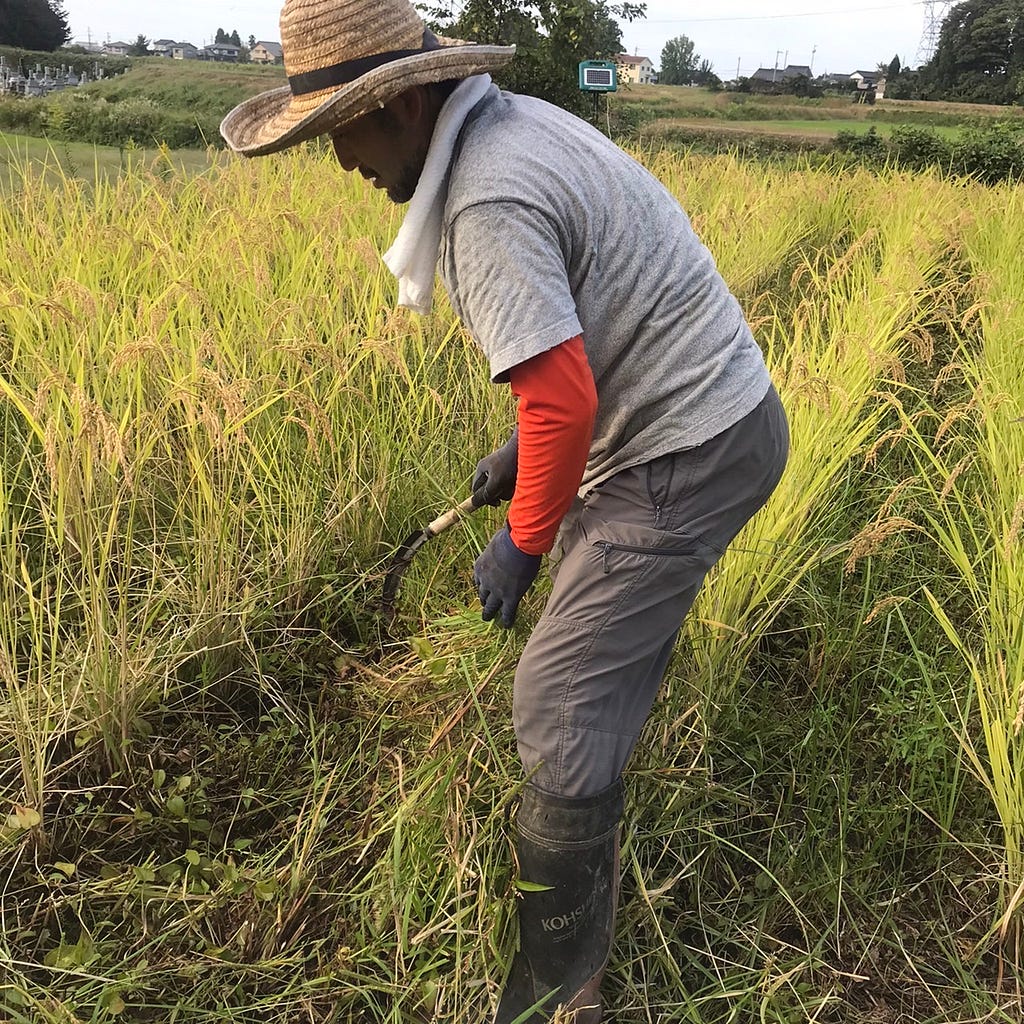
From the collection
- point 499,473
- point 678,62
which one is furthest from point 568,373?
point 678,62

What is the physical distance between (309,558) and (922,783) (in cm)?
144

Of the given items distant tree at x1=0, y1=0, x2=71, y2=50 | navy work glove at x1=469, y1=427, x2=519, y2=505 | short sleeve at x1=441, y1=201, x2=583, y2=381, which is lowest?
navy work glove at x1=469, y1=427, x2=519, y2=505

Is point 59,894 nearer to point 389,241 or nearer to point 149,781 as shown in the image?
point 149,781

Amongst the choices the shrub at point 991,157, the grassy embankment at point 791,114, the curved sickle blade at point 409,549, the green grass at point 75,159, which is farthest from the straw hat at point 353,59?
the grassy embankment at point 791,114

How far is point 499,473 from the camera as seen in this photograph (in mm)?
1538

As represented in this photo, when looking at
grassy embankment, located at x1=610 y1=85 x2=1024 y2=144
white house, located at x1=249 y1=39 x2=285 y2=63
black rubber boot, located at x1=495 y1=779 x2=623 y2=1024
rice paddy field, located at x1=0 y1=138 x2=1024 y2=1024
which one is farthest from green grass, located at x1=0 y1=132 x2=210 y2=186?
white house, located at x1=249 y1=39 x2=285 y2=63

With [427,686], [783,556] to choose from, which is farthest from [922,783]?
[427,686]

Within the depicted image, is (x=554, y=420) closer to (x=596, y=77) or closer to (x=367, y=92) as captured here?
(x=367, y=92)

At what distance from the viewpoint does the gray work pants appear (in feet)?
3.73

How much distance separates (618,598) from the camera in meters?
1.14

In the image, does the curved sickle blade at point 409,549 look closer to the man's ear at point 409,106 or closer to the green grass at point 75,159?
the man's ear at point 409,106

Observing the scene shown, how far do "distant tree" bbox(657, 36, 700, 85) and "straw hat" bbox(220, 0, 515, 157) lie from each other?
80380mm

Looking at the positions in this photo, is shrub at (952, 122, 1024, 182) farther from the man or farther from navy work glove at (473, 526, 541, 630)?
navy work glove at (473, 526, 541, 630)

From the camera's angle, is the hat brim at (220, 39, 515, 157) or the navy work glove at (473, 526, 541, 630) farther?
the navy work glove at (473, 526, 541, 630)
